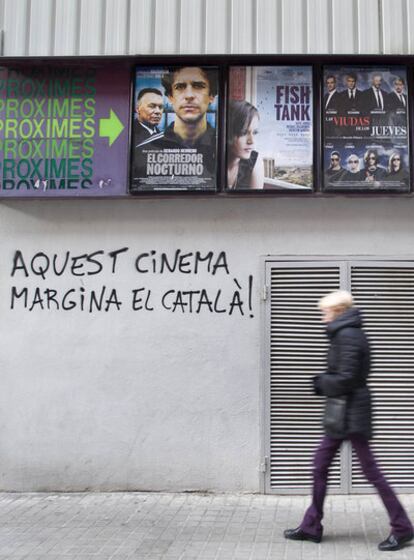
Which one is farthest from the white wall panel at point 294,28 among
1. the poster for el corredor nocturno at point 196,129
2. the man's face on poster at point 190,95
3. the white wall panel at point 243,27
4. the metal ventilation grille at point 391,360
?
the metal ventilation grille at point 391,360

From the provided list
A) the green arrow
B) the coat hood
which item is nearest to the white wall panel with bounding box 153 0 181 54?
the green arrow

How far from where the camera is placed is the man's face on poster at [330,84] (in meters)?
6.75

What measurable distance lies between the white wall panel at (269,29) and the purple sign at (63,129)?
54.7 inches

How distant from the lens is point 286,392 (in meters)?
6.60

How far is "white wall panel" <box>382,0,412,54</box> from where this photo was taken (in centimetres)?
662

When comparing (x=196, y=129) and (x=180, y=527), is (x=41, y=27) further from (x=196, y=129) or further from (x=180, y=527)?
(x=180, y=527)

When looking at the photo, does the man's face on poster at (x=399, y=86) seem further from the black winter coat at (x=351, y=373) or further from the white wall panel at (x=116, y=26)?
the black winter coat at (x=351, y=373)

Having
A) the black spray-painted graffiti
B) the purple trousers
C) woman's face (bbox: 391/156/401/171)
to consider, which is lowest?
the purple trousers

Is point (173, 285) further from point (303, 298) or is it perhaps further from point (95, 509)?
point (95, 509)

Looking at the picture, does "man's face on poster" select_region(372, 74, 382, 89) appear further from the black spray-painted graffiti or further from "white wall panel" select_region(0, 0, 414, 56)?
the black spray-painted graffiti

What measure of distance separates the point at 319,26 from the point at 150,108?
6.05 feet

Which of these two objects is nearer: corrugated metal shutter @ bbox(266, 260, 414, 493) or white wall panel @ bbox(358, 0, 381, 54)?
corrugated metal shutter @ bbox(266, 260, 414, 493)

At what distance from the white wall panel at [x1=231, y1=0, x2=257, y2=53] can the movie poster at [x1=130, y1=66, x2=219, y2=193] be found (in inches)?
13.2

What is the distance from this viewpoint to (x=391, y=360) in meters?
6.57
